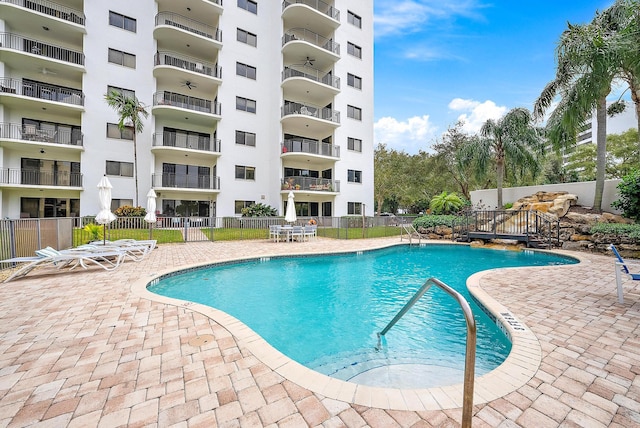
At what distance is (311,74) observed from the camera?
23859 mm

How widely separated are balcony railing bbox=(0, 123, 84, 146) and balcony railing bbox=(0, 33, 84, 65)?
4613mm

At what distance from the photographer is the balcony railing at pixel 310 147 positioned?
71.2 feet

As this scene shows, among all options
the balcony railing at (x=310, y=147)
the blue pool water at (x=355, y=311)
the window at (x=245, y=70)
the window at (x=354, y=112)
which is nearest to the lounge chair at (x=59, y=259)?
the blue pool water at (x=355, y=311)

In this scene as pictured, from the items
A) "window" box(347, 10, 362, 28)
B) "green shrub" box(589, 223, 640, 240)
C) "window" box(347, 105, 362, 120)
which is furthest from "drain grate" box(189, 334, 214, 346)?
"window" box(347, 10, 362, 28)

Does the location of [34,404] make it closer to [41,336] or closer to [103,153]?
[41,336]

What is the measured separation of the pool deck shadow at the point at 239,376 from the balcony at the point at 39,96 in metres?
18.5

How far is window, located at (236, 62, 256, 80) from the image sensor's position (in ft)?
69.8

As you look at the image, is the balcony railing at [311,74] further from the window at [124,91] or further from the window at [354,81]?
the window at [124,91]

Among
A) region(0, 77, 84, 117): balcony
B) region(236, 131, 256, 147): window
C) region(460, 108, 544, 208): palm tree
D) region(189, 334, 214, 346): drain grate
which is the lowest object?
region(189, 334, 214, 346): drain grate

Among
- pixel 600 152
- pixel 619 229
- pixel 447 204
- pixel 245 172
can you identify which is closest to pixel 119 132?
pixel 245 172

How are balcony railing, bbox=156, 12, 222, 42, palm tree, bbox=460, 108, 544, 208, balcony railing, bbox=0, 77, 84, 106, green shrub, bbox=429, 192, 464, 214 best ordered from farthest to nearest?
1. balcony railing, bbox=156, 12, 222, 42
2. green shrub, bbox=429, 192, 464, 214
3. palm tree, bbox=460, 108, 544, 208
4. balcony railing, bbox=0, 77, 84, 106

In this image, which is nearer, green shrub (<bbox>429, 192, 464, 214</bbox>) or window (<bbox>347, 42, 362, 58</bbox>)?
green shrub (<bbox>429, 192, 464, 214</bbox>)

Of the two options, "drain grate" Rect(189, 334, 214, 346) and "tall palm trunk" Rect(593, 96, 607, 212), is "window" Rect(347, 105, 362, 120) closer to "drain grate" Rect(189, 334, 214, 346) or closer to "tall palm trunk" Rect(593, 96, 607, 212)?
"tall palm trunk" Rect(593, 96, 607, 212)

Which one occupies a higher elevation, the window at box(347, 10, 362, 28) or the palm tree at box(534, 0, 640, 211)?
the window at box(347, 10, 362, 28)
